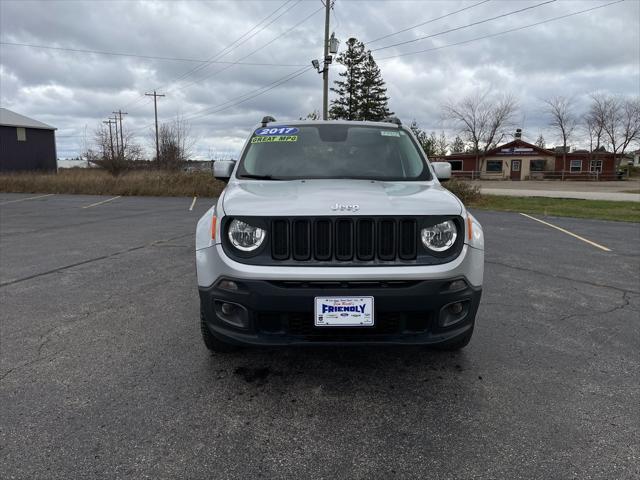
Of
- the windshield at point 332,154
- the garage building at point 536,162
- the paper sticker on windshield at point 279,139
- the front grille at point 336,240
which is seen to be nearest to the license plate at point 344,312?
the front grille at point 336,240

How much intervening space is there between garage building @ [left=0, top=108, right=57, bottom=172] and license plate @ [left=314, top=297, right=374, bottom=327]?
1806 inches

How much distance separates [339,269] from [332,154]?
5.49 ft

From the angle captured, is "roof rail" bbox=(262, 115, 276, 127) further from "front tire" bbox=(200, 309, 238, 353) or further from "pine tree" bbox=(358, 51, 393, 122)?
"pine tree" bbox=(358, 51, 393, 122)

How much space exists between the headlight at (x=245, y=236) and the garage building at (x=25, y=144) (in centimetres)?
4533

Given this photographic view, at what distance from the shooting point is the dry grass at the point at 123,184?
24.6 meters

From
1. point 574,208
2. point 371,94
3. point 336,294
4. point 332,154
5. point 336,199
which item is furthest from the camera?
point 371,94

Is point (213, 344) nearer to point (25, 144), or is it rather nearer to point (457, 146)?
point (25, 144)

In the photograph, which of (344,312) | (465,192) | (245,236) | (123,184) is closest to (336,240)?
(344,312)

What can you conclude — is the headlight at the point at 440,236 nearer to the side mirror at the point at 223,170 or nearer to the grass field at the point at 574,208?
the side mirror at the point at 223,170

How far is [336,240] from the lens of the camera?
2.81 meters

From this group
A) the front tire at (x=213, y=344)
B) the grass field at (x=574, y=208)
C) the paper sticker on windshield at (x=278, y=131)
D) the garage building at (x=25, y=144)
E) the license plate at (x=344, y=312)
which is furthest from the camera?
the garage building at (x=25, y=144)

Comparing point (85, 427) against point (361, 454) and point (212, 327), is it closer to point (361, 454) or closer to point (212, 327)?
point (212, 327)

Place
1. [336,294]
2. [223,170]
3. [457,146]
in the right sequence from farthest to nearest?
[457,146]
[223,170]
[336,294]

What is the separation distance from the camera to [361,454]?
2391 millimetres
